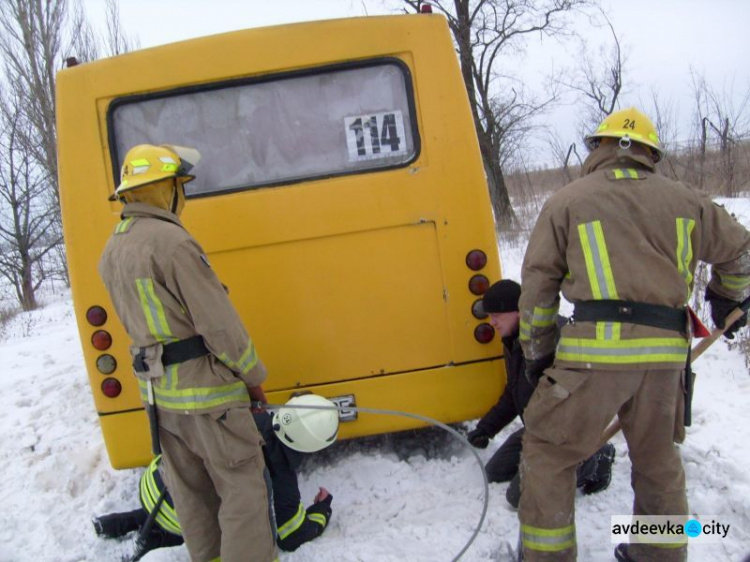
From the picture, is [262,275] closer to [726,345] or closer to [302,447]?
[302,447]

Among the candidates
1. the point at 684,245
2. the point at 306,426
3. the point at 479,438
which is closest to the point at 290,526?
the point at 306,426

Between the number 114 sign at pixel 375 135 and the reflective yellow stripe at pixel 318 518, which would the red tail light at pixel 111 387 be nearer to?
the reflective yellow stripe at pixel 318 518

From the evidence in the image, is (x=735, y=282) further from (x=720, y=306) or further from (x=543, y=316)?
(x=543, y=316)

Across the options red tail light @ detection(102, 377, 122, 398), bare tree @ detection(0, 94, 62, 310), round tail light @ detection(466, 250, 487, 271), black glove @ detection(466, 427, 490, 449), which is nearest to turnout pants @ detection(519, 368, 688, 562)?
black glove @ detection(466, 427, 490, 449)

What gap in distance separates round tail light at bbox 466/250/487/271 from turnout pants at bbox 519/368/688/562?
1038 mm

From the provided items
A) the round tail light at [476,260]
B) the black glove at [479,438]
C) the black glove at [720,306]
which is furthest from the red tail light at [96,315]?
the black glove at [720,306]

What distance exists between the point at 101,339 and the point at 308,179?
60.3 inches

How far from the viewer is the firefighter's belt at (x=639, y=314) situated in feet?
7.43

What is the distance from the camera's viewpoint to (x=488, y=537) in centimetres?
297

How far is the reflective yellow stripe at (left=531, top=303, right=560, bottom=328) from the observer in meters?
2.50

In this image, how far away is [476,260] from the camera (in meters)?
3.37

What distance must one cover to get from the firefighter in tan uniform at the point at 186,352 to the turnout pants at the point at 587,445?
1220 mm

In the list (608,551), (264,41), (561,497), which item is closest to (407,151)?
(264,41)

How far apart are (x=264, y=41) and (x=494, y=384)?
7.92 ft
